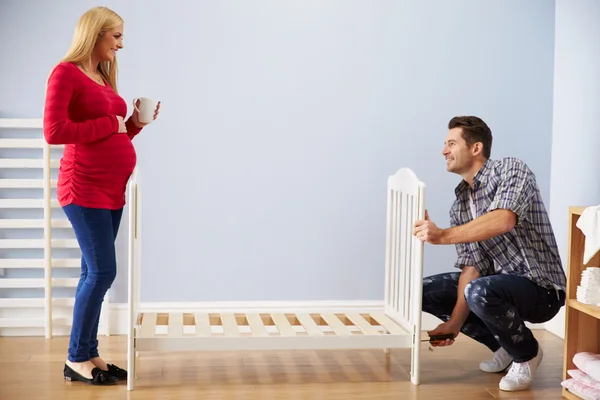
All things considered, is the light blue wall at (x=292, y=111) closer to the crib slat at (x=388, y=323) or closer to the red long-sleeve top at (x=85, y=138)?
the crib slat at (x=388, y=323)

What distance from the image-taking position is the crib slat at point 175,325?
258 centimetres

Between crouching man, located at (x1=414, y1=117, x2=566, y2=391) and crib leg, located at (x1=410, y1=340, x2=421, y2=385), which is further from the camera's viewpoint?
crib leg, located at (x1=410, y1=340, x2=421, y2=385)

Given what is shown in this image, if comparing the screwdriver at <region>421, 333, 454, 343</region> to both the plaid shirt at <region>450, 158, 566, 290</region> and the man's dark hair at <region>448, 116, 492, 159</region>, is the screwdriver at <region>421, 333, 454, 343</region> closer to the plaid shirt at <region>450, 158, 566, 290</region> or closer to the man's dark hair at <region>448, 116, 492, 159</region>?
the plaid shirt at <region>450, 158, 566, 290</region>

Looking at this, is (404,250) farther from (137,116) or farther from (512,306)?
(137,116)

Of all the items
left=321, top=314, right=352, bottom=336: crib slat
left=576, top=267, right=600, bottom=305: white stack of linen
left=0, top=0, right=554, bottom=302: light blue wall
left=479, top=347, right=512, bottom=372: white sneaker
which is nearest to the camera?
left=576, top=267, right=600, bottom=305: white stack of linen

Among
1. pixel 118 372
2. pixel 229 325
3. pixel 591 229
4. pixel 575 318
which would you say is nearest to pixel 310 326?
pixel 229 325

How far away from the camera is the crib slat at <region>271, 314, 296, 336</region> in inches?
102

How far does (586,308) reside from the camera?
2393 millimetres

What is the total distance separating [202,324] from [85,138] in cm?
76

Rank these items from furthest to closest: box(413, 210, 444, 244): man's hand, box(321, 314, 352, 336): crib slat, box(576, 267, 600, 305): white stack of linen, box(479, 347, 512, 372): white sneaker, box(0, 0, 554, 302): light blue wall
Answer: box(0, 0, 554, 302): light blue wall, box(479, 347, 512, 372): white sneaker, box(321, 314, 352, 336): crib slat, box(413, 210, 444, 244): man's hand, box(576, 267, 600, 305): white stack of linen

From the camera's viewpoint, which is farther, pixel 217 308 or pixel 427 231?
pixel 217 308

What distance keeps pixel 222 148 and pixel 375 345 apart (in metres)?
1.12

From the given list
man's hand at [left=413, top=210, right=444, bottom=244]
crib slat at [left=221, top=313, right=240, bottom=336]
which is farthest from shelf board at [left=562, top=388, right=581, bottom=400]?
crib slat at [left=221, top=313, right=240, bottom=336]

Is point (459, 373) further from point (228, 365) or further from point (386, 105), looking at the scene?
point (386, 105)
